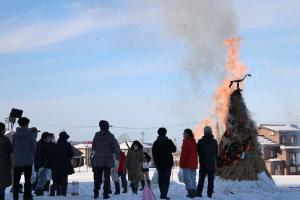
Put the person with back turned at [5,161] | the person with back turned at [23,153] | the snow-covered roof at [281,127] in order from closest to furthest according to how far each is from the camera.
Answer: the person with back turned at [5,161], the person with back turned at [23,153], the snow-covered roof at [281,127]

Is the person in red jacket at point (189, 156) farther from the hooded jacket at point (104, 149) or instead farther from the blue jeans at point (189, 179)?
the hooded jacket at point (104, 149)

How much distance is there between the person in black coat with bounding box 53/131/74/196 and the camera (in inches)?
611

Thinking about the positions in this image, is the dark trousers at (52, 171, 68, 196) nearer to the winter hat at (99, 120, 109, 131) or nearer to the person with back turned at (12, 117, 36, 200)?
the winter hat at (99, 120, 109, 131)

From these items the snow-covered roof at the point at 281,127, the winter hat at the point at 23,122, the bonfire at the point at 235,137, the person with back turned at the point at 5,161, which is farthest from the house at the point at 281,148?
the person with back turned at the point at 5,161

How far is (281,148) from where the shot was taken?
74500 millimetres

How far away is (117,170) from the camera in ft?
63.1

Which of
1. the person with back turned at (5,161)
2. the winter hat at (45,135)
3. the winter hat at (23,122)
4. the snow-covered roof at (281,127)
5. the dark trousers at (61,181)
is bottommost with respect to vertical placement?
the dark trousers at (61,181)

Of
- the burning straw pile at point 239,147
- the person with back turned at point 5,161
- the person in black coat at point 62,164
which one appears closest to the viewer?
the person with back turned at point 5,161

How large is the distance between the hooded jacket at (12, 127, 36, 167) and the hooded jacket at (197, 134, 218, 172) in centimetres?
491

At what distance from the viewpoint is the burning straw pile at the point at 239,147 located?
1967 cm

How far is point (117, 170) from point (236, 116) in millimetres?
5179

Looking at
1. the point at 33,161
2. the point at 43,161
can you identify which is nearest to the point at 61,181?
the point at 43,161

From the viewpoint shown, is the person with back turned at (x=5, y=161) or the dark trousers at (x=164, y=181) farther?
the dark trousers at (x=164, y=181)

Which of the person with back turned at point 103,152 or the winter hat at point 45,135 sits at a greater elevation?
the winter hat at point 45,135
